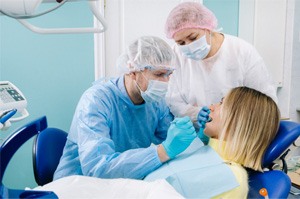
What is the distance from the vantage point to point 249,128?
1314mm

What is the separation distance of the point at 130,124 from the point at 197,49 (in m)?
0.56

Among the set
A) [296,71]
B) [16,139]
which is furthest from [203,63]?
[296,71]

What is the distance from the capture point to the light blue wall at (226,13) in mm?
2771

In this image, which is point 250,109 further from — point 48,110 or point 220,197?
point 48,110

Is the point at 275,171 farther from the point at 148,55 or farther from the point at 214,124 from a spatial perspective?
the point at 148,55

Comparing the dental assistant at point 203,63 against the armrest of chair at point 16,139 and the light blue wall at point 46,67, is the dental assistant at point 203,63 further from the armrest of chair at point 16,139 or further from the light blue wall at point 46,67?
the armrest of chair at point 16,139

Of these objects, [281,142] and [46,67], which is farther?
[46,67]

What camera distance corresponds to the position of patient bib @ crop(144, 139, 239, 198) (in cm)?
117

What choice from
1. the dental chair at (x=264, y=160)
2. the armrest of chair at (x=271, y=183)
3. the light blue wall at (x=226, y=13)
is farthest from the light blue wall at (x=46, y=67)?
the armrest of chair at (x=271, y=183)

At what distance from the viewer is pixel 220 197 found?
1178 millimetres

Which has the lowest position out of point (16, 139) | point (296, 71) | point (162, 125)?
point (162, 125)

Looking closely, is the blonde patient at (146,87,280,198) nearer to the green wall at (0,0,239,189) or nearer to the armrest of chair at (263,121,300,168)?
the armrest of chair at (263,121,300,168)

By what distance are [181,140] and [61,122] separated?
1.47 m

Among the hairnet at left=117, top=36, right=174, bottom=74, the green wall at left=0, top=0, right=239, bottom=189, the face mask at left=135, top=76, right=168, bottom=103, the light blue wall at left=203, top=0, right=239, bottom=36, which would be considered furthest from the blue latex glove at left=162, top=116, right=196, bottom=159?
the light blue wall at left=203, top=0, right=239, bottom=36
